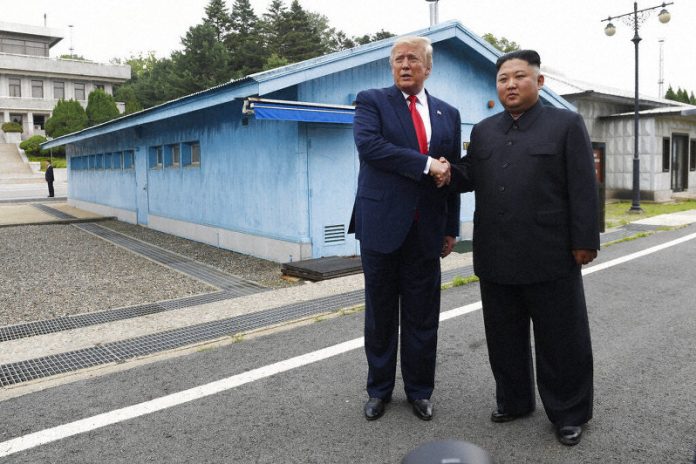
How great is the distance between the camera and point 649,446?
2922 millimetres

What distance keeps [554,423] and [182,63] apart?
54136mm

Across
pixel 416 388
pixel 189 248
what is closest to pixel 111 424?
pixel 416 388

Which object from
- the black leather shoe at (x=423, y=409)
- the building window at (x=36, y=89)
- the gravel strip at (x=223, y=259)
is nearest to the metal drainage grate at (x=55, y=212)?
the gravel strip at (x=223, y=259)

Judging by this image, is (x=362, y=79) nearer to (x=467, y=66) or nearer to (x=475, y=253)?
(x=467, y=66)

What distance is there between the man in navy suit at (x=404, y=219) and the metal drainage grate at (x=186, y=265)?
13.1 feet

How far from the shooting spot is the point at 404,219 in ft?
10.7

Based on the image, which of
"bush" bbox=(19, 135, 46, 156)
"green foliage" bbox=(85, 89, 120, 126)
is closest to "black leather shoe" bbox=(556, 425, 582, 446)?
"bush" bbox=(19, 135, 46, 156)

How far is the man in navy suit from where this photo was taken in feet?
10.7

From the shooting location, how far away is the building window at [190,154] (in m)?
12.4

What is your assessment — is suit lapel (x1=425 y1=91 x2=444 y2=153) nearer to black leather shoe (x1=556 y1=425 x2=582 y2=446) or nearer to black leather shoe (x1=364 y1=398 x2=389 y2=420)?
black leather shoe (x1=364 y1=398 x2=389 y2=420)

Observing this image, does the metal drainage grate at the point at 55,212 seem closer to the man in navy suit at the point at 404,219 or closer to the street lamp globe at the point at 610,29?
the man in navy suit at the point at 404,219

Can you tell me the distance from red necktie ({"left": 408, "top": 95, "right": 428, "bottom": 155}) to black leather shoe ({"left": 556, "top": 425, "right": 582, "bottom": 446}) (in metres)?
1.69

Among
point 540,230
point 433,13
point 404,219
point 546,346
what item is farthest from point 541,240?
point 433,13

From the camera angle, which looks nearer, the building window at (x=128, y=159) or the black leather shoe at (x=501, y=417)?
the black leather shoe at (x=501, y=417)
